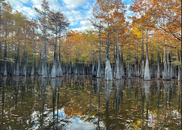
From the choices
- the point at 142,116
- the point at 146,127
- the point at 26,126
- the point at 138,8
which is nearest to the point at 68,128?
the point at 26,126

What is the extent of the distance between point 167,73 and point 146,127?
66.5ft

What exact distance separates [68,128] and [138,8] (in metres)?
21.3

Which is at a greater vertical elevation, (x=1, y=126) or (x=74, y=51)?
(x=74, y=51)

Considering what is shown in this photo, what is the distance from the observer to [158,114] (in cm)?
464

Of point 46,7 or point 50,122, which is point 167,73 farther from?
point 46,7

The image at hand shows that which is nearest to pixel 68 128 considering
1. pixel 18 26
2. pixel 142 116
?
pixel 142 116

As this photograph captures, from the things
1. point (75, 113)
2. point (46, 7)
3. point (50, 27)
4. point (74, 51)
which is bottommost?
point (75, 113)

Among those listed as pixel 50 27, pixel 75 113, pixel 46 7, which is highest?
pixel 46 7

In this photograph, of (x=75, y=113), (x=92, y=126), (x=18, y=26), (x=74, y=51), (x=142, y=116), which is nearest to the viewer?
(x=92, y=126)

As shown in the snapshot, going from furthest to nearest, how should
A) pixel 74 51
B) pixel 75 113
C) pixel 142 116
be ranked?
1. pixel 74 51
2. pixel 75 113
3. pixel 142 116

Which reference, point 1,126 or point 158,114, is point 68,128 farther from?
point 158,114

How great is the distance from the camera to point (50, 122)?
13.0ft

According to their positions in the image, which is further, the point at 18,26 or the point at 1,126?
the point at 18,26

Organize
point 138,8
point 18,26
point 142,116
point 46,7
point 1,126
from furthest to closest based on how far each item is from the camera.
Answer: point 18,26 < point 46,7 < point 138,8 < point 142,116 < point 1,126
